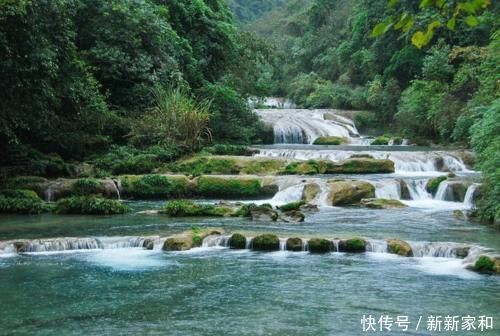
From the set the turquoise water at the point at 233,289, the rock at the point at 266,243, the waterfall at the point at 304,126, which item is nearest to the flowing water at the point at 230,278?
the turquoise water at the point at 233,289

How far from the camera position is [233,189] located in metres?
17.9

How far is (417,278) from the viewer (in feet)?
29.8

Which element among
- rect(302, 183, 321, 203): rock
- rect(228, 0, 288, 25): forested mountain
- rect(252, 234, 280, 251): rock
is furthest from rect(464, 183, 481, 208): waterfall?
rect(228, 0, 288, 25): forested mountain

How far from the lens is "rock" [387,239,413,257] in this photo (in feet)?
34.9

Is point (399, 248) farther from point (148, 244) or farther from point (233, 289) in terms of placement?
point (148, 244)

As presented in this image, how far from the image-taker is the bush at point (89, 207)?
15.2 meters

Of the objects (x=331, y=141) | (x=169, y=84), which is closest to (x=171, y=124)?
(x=169, y=84)

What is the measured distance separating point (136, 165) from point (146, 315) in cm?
1241

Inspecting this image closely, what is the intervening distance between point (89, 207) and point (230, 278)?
719cm

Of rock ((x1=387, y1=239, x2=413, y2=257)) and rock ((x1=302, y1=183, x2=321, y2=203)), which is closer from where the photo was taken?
rock ((x1=387, y1=239, x2=413, y2=257))

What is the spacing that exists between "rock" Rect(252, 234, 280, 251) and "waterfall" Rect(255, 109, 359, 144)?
19166mm

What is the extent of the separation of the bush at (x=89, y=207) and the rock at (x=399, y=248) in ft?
22.8

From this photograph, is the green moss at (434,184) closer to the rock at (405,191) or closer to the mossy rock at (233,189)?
the rock at (405,191)

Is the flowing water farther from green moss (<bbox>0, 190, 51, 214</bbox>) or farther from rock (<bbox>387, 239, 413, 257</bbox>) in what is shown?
green moss (<bbox>0, 190, 51, 214</bbox>)
